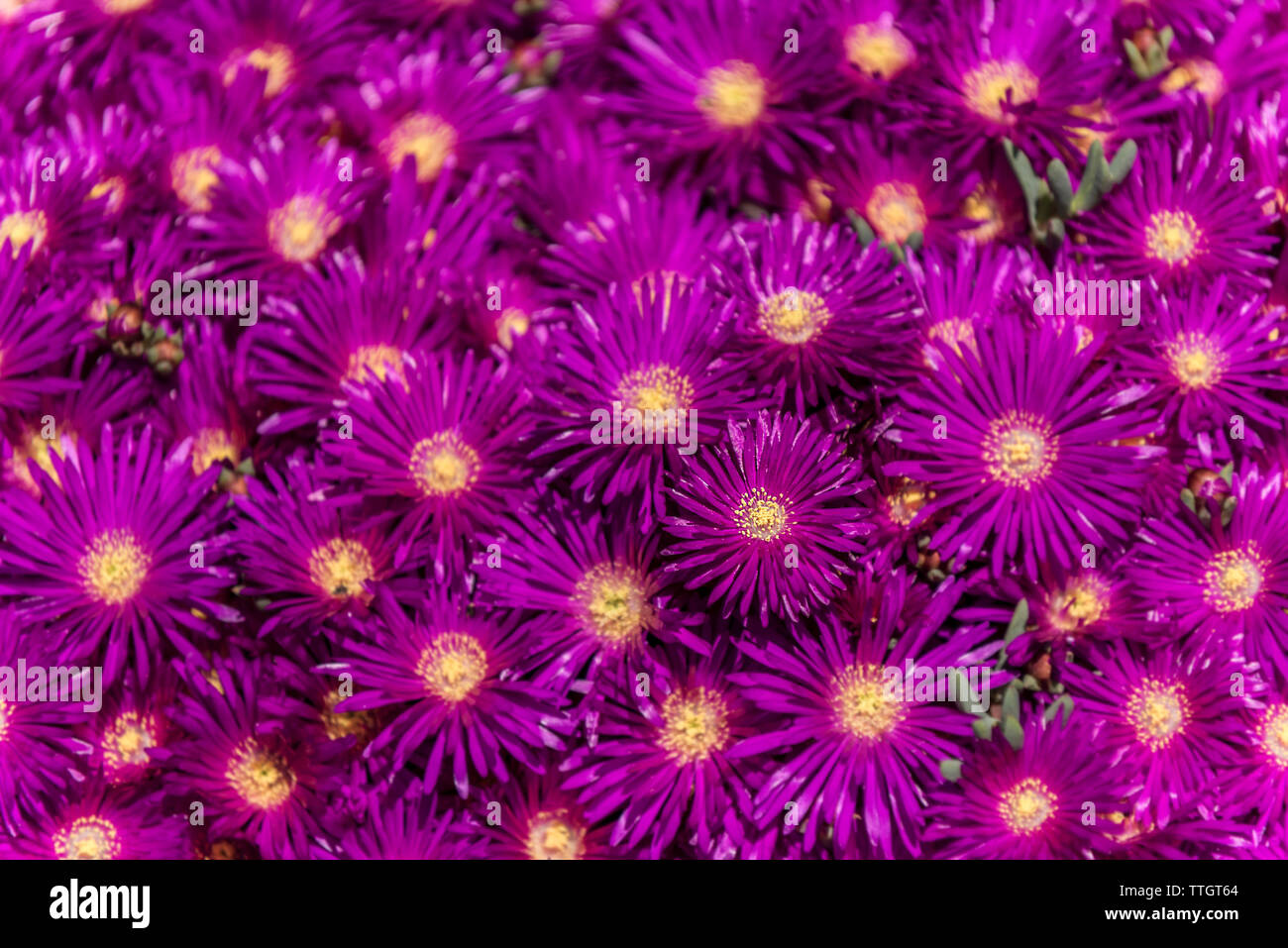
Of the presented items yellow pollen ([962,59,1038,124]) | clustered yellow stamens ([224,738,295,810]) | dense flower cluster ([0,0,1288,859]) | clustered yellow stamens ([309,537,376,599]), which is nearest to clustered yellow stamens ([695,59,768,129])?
dense flower cluster ([0,0,1288,859])

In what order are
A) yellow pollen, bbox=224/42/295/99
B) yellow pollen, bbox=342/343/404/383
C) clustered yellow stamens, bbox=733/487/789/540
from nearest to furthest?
clustered yellow stamens, bbox=733/487/789/540
yellow pollen, bbox=342/343/404/383
yellow pollen, bbox=224/42/295/99

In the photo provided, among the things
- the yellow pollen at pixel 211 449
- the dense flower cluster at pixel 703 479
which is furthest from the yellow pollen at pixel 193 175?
the yellow pollen at pixel 211 449

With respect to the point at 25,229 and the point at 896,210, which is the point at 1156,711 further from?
the point at 25,229

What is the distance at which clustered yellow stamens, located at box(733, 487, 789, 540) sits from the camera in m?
0.50

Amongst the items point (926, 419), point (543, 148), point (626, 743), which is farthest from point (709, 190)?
point (626, 743)

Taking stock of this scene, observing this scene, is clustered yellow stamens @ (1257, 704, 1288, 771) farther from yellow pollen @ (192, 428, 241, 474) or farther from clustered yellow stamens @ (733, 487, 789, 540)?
yellow pollen @ (192, 428, 241, 474)

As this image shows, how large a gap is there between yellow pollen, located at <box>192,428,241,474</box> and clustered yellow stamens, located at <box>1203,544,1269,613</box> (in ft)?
1.71

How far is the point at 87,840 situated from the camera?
55 cm

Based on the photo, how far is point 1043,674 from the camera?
539 millimetres

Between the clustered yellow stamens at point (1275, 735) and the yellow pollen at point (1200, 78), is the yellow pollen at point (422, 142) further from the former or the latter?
the clustered yellow stamens at point (1275, 735)

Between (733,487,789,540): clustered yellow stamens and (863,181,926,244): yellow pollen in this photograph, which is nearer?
(733,487,789,540): clustered yellow stamens

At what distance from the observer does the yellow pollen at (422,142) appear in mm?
Result: 696
